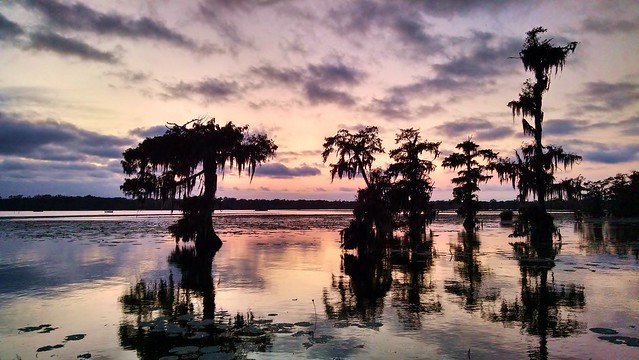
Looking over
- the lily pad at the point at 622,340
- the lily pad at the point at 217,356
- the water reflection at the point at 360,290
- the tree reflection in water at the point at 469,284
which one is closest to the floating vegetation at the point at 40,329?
the lily pad at the point at 217,356

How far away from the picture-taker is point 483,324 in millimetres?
11094

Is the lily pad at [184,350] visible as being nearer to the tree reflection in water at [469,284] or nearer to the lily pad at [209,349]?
the lily pad at [209,349]

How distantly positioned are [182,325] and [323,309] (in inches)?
162

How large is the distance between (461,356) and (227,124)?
26.6 m

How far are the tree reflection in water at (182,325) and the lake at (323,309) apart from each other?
1.7 inches

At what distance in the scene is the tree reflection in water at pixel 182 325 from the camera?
9234mm

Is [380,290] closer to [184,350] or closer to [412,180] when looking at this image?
[184,350]

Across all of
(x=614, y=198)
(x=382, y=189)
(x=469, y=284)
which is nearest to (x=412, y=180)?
(x=382, y=189)

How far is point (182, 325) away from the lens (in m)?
11.3

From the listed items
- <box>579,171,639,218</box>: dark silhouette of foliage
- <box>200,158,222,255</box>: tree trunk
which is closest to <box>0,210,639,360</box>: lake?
<box>200,158,222,255</box>: tree trunk

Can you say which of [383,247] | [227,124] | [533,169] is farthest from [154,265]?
[533,169]

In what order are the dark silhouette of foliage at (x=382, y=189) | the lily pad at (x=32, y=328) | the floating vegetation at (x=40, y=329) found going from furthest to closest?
the dark silhouette of foliage at (x=382, y=189) < the lily pad at (x=32, y=328) < the floating vegetation at (x=40, y=329)

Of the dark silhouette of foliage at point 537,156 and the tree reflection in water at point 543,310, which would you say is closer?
the tree reflection in water at point 543,310

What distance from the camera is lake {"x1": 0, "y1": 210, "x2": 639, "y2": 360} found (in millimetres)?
9266
